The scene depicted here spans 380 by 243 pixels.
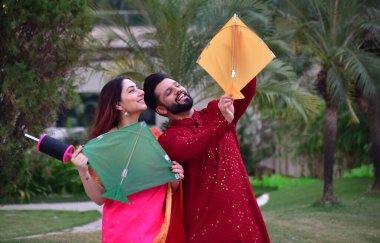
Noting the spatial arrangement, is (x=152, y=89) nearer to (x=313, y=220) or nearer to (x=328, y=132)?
(x=313, y=220)

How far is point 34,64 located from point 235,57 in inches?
130

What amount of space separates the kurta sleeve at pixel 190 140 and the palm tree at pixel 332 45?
23.6ft

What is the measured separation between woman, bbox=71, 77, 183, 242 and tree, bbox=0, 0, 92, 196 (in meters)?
2.67

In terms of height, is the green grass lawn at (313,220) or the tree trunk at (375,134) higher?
the tree trunk at (375,134)

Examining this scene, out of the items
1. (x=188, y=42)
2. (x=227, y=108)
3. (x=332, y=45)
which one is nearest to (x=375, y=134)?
(x=332, y=45)

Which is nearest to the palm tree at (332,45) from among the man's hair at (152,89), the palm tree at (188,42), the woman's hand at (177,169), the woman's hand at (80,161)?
the palm tree at (188,42)

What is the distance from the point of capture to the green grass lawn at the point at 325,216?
8844 mm

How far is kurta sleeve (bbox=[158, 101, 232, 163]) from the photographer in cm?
355

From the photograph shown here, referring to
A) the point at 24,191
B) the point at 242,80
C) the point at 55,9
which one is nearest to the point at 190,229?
the point at 242,80

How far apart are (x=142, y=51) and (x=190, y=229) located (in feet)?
20.9

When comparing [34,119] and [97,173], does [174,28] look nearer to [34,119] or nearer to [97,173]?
[34,119]

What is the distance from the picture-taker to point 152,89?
3.97 metres

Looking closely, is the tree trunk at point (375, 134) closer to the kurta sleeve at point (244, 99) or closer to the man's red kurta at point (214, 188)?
the kurta sleeve at point (244, 99)

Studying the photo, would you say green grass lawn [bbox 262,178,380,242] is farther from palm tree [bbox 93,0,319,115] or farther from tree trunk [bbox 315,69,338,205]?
palm tree [bbox 93,0,319,115]
